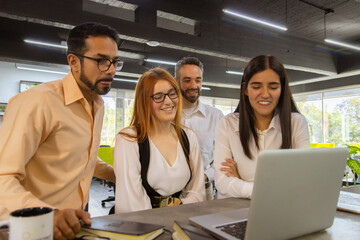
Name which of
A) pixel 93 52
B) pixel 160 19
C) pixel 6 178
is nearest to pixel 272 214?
pixel 6 178

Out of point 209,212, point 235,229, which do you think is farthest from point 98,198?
point 235,229

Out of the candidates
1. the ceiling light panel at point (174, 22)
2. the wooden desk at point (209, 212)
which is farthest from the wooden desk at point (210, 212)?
the ceiling light panel at point (174, 22)

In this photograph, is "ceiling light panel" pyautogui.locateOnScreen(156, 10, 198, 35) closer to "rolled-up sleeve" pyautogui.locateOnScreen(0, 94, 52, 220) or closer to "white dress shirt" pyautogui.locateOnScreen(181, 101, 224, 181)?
"white dress shirt" pyautogui.locateOnScreen(181, 101, 224, 181)

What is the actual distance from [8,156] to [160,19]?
24.8 feet

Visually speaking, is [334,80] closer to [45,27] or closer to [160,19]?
[160,19]

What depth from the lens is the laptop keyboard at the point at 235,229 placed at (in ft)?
2.69

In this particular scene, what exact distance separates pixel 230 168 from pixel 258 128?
1.11 feet

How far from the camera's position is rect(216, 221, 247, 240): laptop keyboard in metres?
0.82

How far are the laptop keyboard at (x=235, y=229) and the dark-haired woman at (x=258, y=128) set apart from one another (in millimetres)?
653

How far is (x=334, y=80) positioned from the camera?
396 inches

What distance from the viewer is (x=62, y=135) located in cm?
142

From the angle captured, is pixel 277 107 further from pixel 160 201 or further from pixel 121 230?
pixel 121 230

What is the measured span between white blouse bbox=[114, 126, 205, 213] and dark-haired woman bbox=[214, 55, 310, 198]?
198mm

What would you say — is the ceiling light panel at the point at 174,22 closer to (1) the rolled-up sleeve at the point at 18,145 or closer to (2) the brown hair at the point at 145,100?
(2) the brown hair at the point at 145,100
